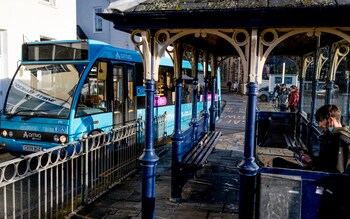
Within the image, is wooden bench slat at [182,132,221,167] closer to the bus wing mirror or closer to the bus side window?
the bus side window

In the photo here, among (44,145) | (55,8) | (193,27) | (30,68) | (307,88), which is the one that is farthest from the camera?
(307,88)

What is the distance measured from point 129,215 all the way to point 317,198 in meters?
2.74

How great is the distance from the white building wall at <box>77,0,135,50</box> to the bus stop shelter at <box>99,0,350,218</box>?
61.2ft

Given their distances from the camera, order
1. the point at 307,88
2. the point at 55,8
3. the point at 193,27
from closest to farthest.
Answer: the point at 193,27 < the point at 55,8 < the point at 307,88

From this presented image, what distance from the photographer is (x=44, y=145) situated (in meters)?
7.10

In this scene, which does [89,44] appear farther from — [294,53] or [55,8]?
[55,8]

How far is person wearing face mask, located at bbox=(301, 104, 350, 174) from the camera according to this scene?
3787mm

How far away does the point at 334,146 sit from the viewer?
3824mm

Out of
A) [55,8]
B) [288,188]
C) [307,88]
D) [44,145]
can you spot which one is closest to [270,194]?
[288,188]

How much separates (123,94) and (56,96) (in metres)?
2.01

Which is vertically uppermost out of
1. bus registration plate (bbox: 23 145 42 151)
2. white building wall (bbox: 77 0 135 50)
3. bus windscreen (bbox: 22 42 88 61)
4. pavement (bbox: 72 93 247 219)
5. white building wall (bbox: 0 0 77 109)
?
white building wall (bbox: 77 0 135 50)

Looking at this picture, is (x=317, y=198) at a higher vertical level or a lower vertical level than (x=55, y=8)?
lower

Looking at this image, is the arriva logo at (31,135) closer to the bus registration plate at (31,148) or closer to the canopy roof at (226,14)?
the bus registration plate at (31,148)

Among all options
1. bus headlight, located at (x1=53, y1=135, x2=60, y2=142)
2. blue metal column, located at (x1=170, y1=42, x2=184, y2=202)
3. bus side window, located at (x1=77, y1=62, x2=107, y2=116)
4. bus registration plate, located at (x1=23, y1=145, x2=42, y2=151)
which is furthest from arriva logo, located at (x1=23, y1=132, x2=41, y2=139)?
blue metal column, located at (x1=170, y1=42, x2=184, y2=202)
